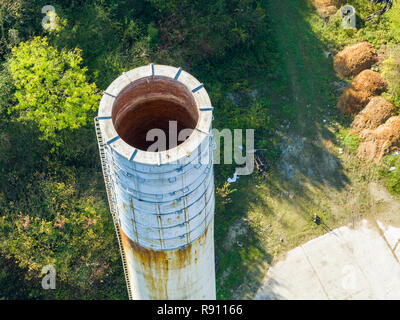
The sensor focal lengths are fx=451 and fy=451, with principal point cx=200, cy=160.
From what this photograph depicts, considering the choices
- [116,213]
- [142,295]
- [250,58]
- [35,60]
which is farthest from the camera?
[250,58]

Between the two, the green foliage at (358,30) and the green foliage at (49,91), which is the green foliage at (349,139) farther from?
the green foliage at (49,91)

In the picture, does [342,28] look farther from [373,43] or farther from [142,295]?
[142,295]

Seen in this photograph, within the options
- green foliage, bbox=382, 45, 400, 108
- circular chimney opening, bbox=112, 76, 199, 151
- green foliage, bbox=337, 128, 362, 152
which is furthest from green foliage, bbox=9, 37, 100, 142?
green foliage, bbox=382, 45, 400, 108

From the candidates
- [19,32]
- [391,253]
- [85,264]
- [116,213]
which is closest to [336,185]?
[391,253]

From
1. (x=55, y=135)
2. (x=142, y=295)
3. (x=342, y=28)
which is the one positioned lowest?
(x=142, y=295)

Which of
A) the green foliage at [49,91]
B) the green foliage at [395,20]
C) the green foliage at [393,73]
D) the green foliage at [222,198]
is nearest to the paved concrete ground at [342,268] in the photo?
the green foliage at [222,198]

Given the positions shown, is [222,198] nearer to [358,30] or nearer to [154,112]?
[154,112]
